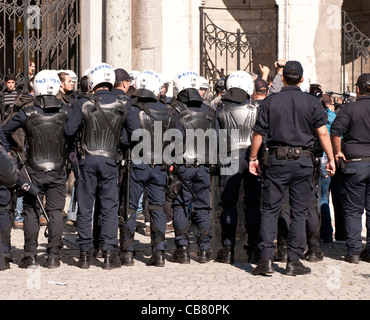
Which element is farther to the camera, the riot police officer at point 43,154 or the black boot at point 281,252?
the black boot at point 281,252

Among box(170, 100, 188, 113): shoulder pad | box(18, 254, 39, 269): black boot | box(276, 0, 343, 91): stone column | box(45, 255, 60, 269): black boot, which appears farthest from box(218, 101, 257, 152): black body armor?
box(276, 0, 343, 91): stone column

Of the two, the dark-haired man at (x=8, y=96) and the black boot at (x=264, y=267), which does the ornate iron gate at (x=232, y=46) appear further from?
the black boot at (x=264, y=267)

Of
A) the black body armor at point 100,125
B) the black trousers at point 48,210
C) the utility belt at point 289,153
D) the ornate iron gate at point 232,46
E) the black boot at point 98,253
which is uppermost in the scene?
the ornate iron gate at point 232,46

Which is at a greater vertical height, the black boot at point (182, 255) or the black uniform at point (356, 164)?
the black uniform at point (356, 164)

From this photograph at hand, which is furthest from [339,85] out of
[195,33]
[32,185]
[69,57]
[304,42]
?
[32,185]

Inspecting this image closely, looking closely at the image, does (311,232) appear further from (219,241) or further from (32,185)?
(32,185)

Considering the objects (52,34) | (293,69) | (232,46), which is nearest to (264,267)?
(293,69)

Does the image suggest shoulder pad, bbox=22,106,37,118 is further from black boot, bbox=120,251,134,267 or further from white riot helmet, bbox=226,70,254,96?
white riot helmet, bbox=226,70,254,96

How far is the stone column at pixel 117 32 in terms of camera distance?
14.1 metres

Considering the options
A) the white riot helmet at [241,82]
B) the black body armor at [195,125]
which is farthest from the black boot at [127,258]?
the white riot helmet at [241,82]

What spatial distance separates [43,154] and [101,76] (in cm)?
93

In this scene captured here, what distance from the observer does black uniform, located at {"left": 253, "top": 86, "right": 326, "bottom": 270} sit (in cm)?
786

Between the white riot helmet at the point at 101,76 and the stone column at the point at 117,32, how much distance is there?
571 centimetres

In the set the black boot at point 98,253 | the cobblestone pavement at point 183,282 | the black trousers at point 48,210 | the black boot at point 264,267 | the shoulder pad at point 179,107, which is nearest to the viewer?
the cobblestone pavement at point 183,282
